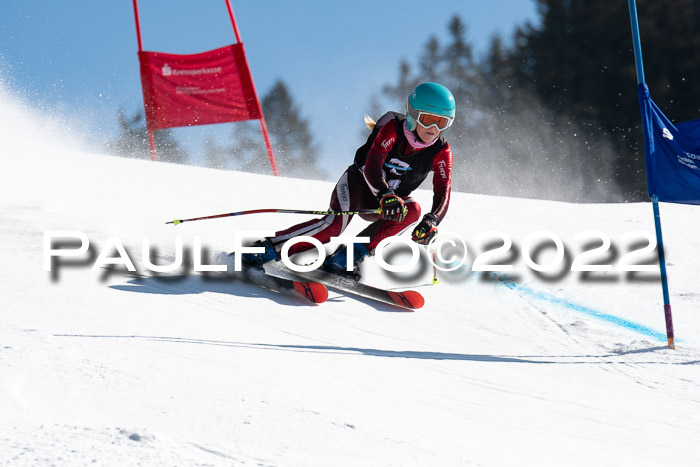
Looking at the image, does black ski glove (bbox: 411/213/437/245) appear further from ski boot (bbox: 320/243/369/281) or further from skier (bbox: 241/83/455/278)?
ski boot (bbox: 320/243/369/281)

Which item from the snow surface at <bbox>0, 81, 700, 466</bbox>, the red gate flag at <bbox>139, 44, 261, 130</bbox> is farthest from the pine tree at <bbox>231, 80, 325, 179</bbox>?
the snow surface at <bbox>0, 81, 700, 466</bbox>

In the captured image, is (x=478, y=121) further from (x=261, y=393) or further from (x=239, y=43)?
(x=261, y=393)

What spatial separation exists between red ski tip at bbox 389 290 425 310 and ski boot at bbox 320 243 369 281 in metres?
0.32

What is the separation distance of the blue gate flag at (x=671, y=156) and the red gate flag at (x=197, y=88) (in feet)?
23.5

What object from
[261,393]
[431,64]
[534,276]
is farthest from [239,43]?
[431,64]

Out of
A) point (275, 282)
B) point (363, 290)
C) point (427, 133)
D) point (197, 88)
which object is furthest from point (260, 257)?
point (197, 88)

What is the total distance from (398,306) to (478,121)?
22953 mm

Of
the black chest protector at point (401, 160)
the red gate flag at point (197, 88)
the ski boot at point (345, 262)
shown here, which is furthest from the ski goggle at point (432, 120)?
the red gate flag at point (197, 88)

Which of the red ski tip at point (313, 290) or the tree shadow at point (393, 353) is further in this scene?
the red ski tip at point (313, 290)

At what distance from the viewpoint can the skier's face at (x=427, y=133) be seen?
418 centimetres

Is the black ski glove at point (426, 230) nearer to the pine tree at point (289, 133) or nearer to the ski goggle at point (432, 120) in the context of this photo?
the ski goggle at point (432, 120)

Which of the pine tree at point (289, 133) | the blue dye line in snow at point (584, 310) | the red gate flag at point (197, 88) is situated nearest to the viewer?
the blue dye line in snow at point (584, 310)

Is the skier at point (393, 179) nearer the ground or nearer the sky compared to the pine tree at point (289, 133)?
nearer the ground

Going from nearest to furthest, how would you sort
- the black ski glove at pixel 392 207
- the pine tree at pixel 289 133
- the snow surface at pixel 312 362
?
the snow surface at pixel 312 362 → the black ski glove at pixel 392 207 → the pine tree at pixel 289 133
